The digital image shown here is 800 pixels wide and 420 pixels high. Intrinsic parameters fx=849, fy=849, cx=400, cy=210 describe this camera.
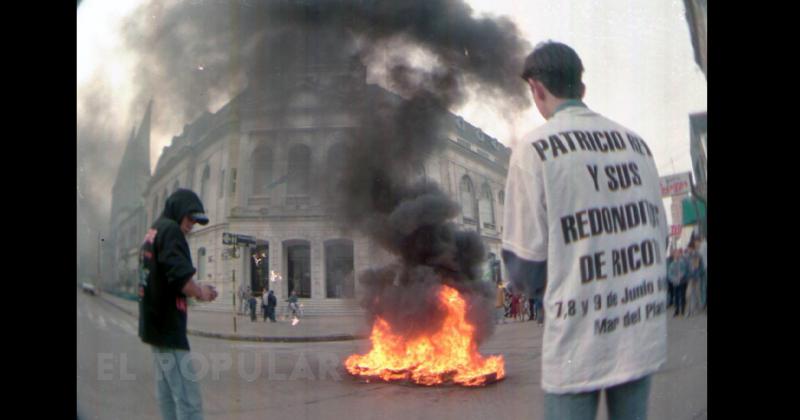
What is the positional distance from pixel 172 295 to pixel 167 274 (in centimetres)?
9

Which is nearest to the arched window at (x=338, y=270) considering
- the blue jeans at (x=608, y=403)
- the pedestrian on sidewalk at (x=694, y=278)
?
the blue jeans at (x=608, y=403)

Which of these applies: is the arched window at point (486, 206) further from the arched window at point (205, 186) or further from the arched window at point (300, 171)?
the arched window at point (205, 186)

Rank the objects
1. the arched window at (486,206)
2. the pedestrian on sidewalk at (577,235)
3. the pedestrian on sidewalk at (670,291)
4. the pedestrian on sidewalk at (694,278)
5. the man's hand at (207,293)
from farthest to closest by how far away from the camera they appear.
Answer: the pedestrian on sidewalk at (694,278) < the pedestrian on sidewalk at (670,291) < the man's hand at (207,293) < the arched window at (486,206) < the pedestrian on sidewalk at (577,235)

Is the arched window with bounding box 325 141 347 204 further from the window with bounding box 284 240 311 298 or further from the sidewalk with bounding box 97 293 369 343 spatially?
the sidewalk with bounding box 97 293 369 343

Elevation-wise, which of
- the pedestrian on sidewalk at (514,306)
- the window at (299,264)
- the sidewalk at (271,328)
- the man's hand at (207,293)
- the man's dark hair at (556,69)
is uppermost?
the man's dark hair at (556,69)

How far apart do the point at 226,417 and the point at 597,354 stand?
1.54 metres

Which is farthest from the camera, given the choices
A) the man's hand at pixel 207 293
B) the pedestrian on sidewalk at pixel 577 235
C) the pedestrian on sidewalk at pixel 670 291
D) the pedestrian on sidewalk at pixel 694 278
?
the pedestrian on sidewalk at pixel 694 278

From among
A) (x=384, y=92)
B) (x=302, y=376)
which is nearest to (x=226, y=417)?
(x=302, y=376)

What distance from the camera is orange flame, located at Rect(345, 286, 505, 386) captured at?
11.1 feet

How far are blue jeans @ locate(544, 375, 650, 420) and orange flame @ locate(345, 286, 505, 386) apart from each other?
0.25 meters

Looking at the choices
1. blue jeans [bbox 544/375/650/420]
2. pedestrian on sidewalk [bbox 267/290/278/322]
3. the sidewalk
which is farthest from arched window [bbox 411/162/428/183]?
blue jeans [bbox 544/375/650/420]

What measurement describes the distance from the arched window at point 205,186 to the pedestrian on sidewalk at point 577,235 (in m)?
1.22

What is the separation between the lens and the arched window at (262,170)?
3465mm
